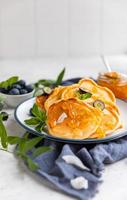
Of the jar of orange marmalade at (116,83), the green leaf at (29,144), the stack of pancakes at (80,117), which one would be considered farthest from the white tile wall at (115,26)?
the green leaf at (29,144)

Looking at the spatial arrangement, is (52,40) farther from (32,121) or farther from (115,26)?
(32,121)

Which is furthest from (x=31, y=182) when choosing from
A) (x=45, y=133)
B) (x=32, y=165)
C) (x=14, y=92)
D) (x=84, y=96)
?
(x=14, y=92)

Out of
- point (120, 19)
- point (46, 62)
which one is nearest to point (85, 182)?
point (46, 62)

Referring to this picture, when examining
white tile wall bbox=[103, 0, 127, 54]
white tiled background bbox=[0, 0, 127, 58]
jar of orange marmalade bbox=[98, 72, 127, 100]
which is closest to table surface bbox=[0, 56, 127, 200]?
jar of orange marmalade bbox=[98, 72, 127, 100]

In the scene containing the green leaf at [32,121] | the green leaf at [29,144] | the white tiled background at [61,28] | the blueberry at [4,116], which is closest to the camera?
the green leaf at [29,144]

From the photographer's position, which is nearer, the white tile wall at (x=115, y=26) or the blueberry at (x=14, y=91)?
the blueberry at (x=14, y=91)

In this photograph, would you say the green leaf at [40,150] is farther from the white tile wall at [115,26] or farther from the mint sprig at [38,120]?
the white tile wall at [115,26]
